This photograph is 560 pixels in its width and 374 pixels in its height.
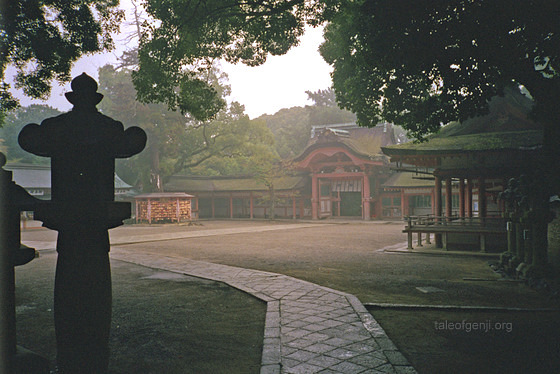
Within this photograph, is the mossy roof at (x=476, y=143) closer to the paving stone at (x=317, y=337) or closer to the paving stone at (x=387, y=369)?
the paving stone at (x=317, y=337)

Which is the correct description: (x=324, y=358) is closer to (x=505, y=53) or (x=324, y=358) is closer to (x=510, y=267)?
(x=505, y=53)

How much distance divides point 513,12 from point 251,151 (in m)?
27.0

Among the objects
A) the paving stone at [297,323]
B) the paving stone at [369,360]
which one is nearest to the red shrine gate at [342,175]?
the paving stone at [297,323]

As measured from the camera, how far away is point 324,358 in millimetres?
3729

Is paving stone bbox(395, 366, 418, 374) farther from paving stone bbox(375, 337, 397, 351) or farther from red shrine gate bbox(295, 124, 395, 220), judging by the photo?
red shrine gate bbox(295, 124, 395, 220)

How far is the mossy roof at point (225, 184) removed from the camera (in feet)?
105

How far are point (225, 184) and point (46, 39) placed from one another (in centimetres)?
2683

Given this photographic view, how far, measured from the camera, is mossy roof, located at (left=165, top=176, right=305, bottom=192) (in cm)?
3187

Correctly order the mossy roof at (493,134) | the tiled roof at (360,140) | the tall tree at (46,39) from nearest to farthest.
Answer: the tall tree at (46,39) < the mossy roof at (493,134) < the tiled roof at (360,140)

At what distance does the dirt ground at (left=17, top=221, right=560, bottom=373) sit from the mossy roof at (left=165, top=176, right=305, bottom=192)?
20732mm

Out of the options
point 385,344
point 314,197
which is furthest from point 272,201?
point 385,344

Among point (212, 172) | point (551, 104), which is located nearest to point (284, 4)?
point (551, 104)

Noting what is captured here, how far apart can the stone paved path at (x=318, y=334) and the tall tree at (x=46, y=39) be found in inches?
255

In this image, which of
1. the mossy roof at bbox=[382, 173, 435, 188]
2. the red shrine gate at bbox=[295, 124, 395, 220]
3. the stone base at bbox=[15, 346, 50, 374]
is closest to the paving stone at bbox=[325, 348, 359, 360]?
the stone base at bbox=[15, 346, 50, 374]
